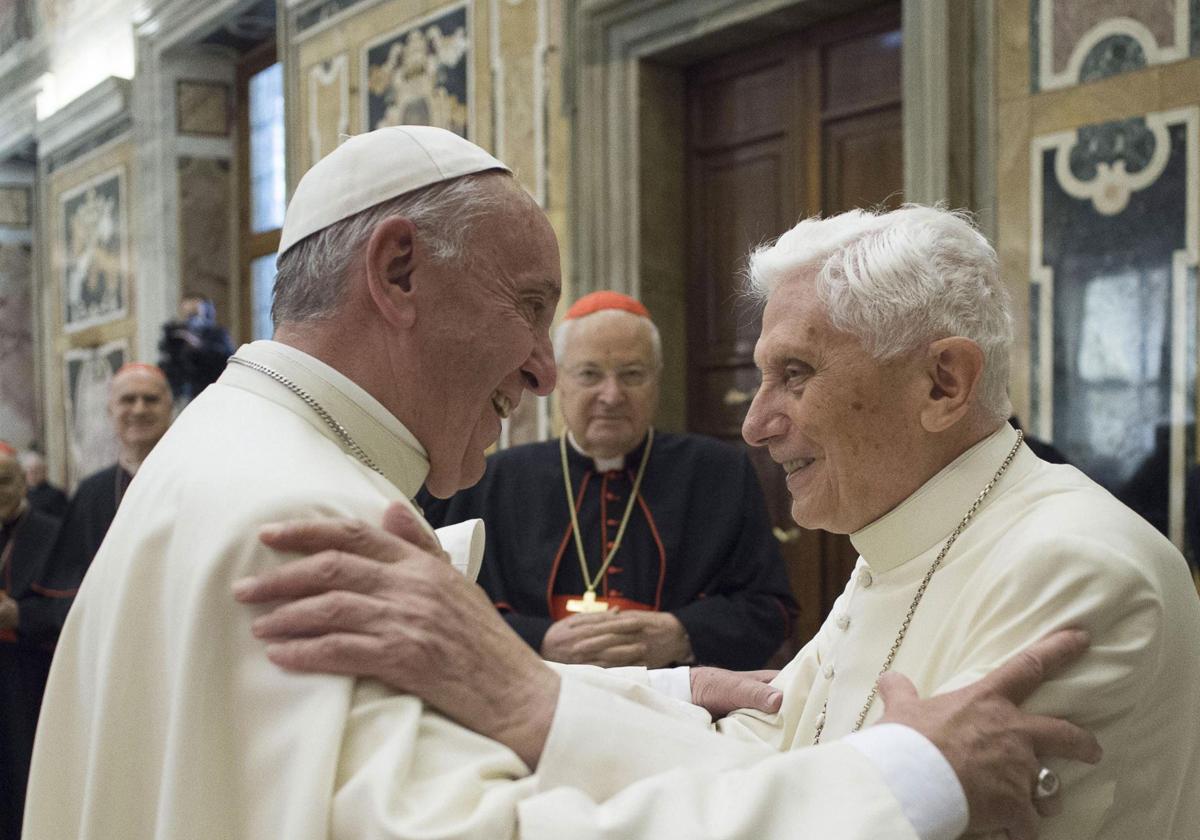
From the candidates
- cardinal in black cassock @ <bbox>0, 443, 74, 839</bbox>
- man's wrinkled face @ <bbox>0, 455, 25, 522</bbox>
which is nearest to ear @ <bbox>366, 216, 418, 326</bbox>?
cardinal in black cassock @ <bbox>0, 443, 74, 839</bbox>

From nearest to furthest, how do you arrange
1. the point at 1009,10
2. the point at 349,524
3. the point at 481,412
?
the point at 349,524 → the point at 481,412 → the point at 1009,10

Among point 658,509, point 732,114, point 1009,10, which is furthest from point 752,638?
point 732,114

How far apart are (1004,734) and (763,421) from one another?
70cm

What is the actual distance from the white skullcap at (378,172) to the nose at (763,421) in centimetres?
60

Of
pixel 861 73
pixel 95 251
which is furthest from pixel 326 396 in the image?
pixel 95 251

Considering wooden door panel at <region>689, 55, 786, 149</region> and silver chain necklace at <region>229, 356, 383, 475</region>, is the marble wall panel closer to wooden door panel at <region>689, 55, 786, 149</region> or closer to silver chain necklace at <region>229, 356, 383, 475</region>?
wooden door panel at <region>689, 55, 786, 149</region>

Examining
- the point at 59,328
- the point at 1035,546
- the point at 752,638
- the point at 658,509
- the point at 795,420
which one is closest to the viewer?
the point at 1035,546

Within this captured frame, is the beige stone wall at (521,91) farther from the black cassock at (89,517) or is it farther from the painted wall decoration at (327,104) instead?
the black cassock at (89,517)

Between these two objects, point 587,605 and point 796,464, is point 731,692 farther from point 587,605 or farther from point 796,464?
point 587,605

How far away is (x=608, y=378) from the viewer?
12.9 ft

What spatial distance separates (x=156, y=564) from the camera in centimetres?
140

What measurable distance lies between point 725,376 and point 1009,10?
89.4 inches

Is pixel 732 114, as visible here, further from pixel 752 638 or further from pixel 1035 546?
pixel 1035 546

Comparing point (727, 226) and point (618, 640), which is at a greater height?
point (727, 226)
